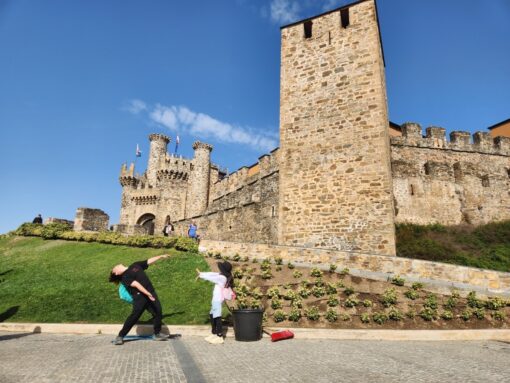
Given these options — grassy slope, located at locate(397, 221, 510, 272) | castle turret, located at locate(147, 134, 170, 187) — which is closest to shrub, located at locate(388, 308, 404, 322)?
grassy slope, located at locate(397, 221, 510, 272)

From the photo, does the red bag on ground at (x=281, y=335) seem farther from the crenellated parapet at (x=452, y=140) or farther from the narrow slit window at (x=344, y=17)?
the crenellated parapet at (x=452, y=140)

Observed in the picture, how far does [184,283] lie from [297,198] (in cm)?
515

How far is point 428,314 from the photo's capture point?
773 cm

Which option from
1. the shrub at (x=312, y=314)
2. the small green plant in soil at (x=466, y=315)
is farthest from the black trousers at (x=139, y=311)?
the small green plant in soil at (x=466, y=315)

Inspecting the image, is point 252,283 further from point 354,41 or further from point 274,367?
point 354,41

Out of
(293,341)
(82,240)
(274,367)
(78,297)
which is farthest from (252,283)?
(82,240)

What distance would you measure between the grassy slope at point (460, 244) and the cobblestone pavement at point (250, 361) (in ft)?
33.8

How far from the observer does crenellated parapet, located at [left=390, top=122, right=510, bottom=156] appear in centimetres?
2173

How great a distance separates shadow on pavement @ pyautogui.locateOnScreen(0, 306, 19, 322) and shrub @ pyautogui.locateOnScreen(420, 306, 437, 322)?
10.1 meters

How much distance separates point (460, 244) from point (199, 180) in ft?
93.2

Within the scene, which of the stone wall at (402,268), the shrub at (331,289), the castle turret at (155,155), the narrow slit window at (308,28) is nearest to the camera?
the shrub at (331,289)

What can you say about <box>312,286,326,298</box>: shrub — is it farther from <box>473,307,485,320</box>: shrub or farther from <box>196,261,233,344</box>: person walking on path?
<box>473,307,485,320</box>: shrub

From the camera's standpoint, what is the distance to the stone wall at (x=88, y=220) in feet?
71.4

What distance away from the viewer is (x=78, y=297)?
30.7 feet
